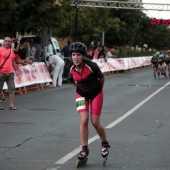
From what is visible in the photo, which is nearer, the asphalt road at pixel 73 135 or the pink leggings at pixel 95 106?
the pink leggings at pixel 95 106

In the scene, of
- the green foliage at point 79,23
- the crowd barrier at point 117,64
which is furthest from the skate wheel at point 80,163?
the crowd barrier at point 117,64

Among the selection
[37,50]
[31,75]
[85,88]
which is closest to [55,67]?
[37,50]

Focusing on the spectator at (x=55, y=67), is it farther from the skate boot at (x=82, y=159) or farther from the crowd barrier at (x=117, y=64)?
the skate boot at (x=82, y=159)

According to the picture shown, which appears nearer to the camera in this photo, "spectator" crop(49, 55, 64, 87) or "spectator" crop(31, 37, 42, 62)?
"spectator" crop(31, 37, 42, 62)

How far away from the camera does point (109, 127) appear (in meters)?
11.8

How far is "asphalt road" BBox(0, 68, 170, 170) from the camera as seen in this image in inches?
318

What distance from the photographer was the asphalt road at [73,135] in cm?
808

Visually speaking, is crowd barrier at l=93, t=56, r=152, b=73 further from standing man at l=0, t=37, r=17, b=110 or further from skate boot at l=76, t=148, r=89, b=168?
skate boot at l=76, t=148, r=89, b=168

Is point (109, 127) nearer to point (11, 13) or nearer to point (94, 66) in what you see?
point (94, 66)

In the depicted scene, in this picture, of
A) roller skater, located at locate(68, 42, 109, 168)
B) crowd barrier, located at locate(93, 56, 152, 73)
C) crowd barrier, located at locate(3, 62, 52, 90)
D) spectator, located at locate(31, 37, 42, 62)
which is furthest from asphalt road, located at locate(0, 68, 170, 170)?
crowd barrier, located at locate(93, 56, 152, 73)

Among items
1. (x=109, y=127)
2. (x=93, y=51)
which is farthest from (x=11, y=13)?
(x=109, y=127)

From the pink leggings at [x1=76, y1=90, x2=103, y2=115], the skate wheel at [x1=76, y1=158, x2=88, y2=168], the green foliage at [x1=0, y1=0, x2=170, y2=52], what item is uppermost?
the green foliage at [x1=0, y1=0, x2=170, y2=52]

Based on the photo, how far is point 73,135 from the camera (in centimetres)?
1065

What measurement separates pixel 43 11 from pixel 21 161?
64.0 ft
